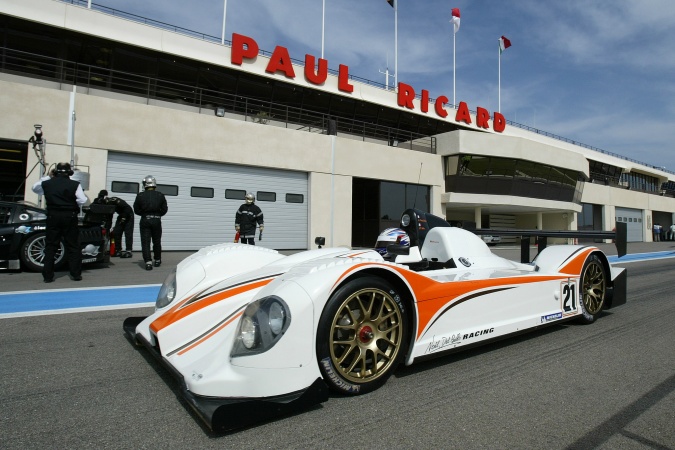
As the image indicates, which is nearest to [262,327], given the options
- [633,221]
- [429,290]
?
[429,290]

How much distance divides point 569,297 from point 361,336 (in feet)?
8.19

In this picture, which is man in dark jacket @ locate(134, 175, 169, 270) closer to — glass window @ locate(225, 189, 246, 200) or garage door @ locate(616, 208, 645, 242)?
glass window @ locate(225, 189, 246, 200)

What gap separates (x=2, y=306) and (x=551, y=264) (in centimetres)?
582

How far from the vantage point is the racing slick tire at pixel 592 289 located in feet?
12.7

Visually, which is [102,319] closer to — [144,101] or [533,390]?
[533,390]

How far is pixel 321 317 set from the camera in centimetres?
201

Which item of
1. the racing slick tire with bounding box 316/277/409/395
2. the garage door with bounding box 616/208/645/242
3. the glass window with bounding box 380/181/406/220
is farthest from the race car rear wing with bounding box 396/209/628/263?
the garage door with bounding box 616/208/645/242

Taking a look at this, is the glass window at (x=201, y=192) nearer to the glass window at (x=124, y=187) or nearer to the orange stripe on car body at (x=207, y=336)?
the glass window at (x=124, y=187)

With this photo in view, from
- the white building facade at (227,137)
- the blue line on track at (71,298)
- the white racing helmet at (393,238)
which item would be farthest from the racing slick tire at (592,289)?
the white building facade at (227,137)

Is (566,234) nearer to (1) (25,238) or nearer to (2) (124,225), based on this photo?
(1) (25,238)

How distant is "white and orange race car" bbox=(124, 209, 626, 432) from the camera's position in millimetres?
1841

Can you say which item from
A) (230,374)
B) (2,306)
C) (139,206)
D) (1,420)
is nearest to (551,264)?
(230,374)

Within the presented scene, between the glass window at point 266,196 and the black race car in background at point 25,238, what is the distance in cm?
753

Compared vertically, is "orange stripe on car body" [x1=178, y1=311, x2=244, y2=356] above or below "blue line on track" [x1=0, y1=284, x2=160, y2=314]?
above
